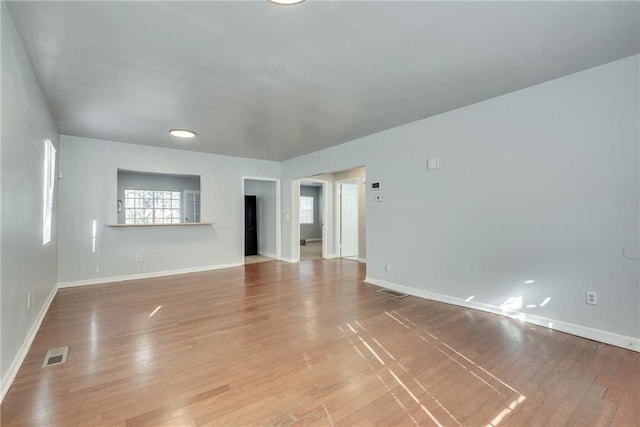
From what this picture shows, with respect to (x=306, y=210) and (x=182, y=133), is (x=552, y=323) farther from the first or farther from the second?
(x=306, y=210)

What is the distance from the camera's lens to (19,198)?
2207 mm

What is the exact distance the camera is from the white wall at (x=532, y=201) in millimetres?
2496

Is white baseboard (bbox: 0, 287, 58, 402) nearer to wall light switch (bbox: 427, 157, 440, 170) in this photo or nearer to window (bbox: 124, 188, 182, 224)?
wall light switch (bbox: 427, 157, 440, 170)

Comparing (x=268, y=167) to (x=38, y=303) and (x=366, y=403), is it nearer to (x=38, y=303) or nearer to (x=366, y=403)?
(x=38, y=303)

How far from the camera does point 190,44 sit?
86.0 inches

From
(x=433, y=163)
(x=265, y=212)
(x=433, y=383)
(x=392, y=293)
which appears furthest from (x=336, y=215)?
(x=433, y=383)

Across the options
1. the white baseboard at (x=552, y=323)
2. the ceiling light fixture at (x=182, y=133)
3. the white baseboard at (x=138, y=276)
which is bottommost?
the white baseboard at (x=552, y=323)

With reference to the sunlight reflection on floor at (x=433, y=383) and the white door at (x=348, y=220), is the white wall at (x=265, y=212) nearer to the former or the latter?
the white door at (x=348, y=220)

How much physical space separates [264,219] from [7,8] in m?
6.35

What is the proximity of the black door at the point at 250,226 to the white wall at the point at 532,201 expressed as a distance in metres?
4.70

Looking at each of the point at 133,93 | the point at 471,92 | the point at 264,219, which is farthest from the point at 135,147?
the point at 471,92

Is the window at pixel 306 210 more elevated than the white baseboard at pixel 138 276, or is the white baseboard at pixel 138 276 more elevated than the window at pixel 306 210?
the window at pixel 306 210

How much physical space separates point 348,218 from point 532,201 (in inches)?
194

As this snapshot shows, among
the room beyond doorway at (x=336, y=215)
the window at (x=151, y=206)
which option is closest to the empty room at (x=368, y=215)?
the room beyond doorway at (x=336, y=215)
